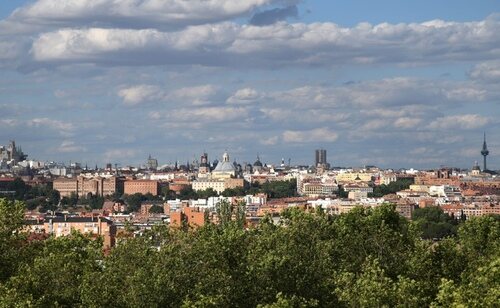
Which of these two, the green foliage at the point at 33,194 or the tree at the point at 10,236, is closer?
the tree at the point at 10,236

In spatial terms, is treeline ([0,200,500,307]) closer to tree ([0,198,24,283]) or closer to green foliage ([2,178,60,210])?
tree ([0,198,24,283])

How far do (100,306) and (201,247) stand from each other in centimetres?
357

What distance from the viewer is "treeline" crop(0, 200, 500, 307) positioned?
33281 millimetres

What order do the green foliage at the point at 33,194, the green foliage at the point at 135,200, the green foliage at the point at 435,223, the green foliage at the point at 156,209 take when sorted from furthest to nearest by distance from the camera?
the green foliage at the point at 135,200 → the green foliage at the point at 33,194 → the green foliage at the point at 156,209 → the green foliage at the point at 435,223

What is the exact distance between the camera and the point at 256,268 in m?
36.4

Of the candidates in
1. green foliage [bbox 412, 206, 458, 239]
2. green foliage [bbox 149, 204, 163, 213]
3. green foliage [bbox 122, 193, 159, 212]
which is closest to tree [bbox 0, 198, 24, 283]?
green foliage [bbox 412, 206, 458, 239]

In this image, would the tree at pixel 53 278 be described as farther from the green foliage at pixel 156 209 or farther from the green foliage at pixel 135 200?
the green foliage at pixel 135 200

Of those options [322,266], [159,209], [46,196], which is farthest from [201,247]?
[46,196]

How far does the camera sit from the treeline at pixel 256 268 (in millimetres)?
33281

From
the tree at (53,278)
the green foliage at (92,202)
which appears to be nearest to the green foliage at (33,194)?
the green foliage at (92,202)

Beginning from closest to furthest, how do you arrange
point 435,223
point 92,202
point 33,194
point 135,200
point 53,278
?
point 53,278
point 435,223
point 92,202
point 135,200
point 33,194

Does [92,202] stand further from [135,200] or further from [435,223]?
[435,223]

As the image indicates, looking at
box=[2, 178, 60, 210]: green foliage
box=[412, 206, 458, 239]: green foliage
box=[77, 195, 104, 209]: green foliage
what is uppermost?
box=[2, 178, 60, 210]: green foliage

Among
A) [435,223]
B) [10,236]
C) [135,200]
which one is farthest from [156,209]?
[10,236]
